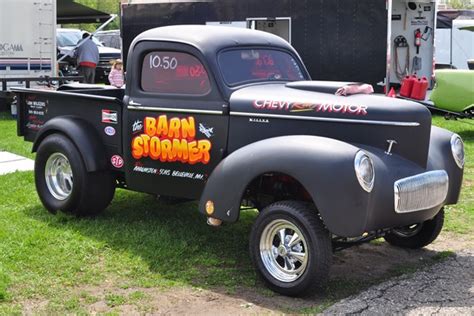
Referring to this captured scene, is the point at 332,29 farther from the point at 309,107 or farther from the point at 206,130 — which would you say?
the point at 309,107

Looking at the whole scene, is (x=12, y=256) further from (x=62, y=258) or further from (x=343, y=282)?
(x=343, y=282)

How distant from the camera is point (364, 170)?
4645 millimetres

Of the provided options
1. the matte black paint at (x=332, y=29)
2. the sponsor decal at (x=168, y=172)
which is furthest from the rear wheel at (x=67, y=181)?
the matte black paint at (x=332, y=29)

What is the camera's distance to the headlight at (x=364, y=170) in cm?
460

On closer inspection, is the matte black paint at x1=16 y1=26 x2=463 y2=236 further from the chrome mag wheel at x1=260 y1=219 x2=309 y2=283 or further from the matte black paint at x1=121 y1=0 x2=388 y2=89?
the matte black paint at x1=121 y1=0 x2=388 y2=89

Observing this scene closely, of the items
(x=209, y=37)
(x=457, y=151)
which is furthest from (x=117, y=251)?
(x=457, y=151)

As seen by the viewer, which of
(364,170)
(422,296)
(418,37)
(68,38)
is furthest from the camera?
(68,38)

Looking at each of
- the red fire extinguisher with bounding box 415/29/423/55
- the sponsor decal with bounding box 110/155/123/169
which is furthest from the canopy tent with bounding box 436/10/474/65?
the sponsor decal with bounding box 110/155/123/169

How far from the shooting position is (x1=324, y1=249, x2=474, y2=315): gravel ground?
4.62 meters

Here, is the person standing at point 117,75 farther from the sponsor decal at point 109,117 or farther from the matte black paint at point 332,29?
the sponsor decal at point 109,117

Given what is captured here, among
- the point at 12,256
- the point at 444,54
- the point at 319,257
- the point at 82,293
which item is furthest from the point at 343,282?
the point at 444,54

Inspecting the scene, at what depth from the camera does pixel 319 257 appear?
15.4ft

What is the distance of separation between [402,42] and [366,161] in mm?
11306

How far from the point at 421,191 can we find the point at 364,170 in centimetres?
62
